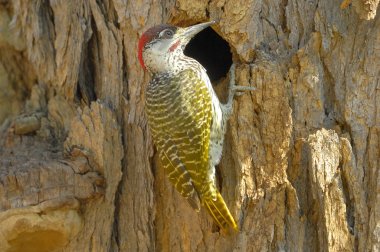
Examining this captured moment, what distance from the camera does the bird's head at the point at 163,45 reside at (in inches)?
222

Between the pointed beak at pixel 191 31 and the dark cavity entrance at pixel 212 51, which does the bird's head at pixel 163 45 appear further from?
the dark cavity entrance at pixel 212 51

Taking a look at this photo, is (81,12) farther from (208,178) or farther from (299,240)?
(299,240)

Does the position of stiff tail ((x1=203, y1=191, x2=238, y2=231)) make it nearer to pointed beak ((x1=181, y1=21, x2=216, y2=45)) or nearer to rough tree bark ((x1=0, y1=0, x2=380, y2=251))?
rough tree bark ((x1=0, y1=0, x2=380, y2=251))

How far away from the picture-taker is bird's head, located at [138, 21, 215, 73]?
5637 millimetres

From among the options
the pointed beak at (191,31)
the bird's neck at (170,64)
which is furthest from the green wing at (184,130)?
the pointed beak at (191,31)

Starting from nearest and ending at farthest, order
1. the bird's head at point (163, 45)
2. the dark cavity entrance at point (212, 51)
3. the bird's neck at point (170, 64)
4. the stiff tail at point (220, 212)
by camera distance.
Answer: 1. the stiff tail at point (220, 212)
2. the bird's head at point (163, 45)
3. the bird's neck at point (170, 64)
4. the dark cavity entrance at point (212, 51)

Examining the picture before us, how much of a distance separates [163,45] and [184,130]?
2.21 ft

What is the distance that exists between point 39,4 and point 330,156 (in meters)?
2.74

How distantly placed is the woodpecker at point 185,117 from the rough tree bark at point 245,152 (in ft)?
0.39

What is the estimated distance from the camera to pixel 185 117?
18.2ft

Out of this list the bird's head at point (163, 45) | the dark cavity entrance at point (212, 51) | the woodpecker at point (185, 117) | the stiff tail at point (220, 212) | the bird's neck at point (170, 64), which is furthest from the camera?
the dark cavity entrance at point (212, 51)

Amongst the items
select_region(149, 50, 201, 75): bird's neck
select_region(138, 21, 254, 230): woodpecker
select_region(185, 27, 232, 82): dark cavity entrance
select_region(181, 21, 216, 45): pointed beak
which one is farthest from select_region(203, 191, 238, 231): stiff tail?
select_region(185, 27, 232, 82): dark cavity entrance

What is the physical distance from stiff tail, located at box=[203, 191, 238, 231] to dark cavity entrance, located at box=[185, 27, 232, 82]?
5.53 ft

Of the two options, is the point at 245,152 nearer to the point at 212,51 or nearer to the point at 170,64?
the point at 170,64
